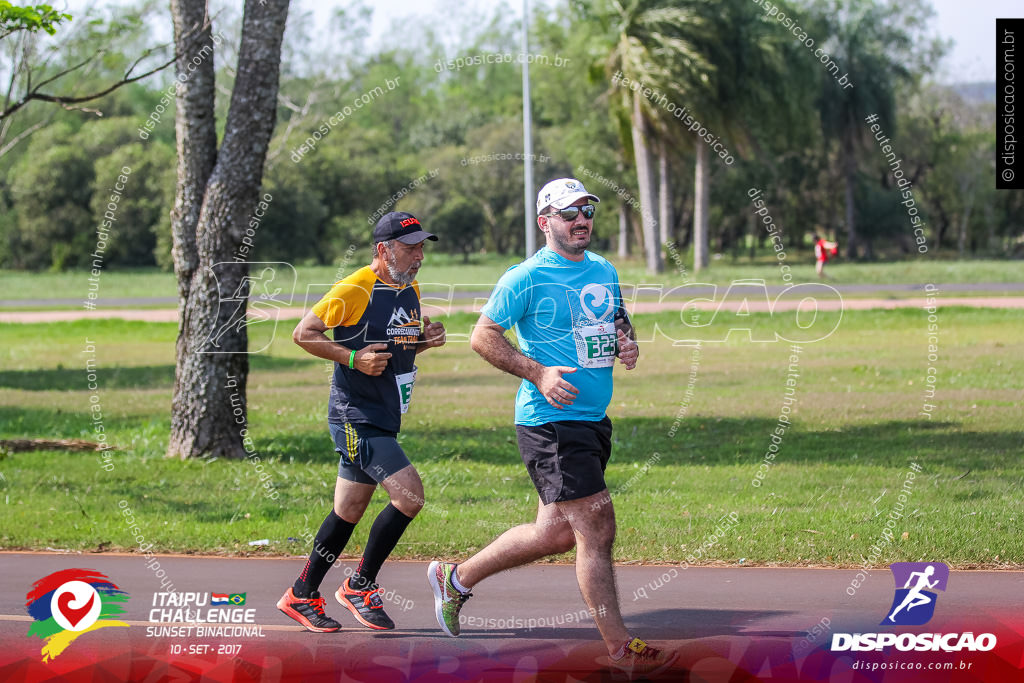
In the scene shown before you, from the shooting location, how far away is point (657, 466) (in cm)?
995

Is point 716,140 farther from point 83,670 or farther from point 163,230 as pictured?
point 83,670

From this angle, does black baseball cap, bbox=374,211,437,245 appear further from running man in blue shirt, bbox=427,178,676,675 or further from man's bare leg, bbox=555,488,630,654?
man's bare leg, bbox=555,488,630,654

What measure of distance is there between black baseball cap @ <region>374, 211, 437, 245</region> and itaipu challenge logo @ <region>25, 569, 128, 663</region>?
2.44 m

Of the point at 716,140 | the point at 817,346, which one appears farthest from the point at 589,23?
the point at 817,346

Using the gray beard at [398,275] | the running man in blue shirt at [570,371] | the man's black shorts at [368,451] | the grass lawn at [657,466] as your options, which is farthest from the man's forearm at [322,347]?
the grass lawn at [657,466]

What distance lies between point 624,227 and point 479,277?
15.5 metres

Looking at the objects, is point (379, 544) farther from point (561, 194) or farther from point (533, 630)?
point (561, 194)

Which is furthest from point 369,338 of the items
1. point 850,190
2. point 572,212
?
point 850,190

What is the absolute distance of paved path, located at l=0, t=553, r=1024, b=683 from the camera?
16.4 ft

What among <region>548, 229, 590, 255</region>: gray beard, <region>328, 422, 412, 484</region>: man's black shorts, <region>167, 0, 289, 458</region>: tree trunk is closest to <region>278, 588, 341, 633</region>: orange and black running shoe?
<region>328, 422, 412, 484</region>: man's black shorts

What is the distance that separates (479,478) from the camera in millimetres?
9594

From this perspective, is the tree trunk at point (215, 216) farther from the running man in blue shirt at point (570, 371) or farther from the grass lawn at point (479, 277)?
the grass lawn at point (479, 277)

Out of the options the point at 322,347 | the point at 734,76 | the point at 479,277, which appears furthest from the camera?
the point at 479,277

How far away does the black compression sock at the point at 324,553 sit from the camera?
5.66 metres
